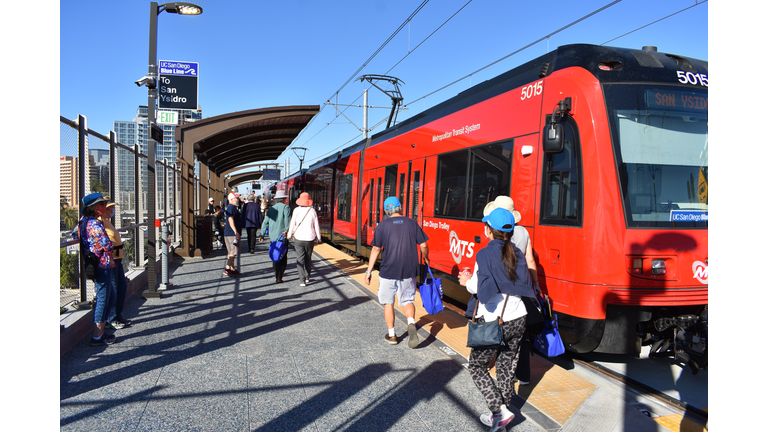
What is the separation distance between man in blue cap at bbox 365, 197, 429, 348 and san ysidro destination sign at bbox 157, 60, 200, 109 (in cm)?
591

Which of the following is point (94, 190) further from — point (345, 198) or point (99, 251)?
point (345, 198)

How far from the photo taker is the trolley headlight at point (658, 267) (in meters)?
4.34

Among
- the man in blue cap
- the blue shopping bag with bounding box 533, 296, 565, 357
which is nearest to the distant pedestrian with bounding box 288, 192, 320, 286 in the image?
the man in blue cap

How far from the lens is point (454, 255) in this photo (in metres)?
6.86

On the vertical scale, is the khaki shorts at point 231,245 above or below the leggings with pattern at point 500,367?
above

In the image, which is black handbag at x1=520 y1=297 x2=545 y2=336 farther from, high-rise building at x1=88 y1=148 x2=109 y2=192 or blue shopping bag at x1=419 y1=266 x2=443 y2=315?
high-rise building at x1=88 y1=148 x2=109 y2=192

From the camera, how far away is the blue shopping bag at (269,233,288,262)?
916 centimetres

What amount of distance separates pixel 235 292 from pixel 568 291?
5681 millimetres

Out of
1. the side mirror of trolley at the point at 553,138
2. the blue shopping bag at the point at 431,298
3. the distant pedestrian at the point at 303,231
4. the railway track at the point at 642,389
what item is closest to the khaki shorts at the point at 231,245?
the distant pedestrian at the point at 303,231

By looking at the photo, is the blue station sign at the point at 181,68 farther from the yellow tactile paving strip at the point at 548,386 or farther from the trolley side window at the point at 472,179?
the yellow tactile paving strip at the point at 548,386

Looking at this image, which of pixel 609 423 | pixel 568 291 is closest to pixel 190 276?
pixel 568 291

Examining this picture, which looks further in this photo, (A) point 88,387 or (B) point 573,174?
(B) point 573,174

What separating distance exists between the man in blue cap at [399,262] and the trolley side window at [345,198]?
8.31 meters

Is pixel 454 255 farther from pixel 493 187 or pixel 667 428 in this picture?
pixel 667 428
